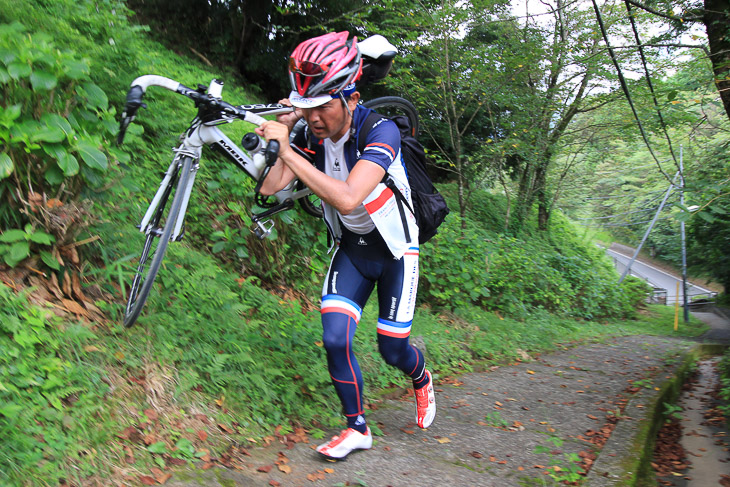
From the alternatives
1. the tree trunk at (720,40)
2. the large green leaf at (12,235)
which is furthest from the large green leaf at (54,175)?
the tree trunk at (720,40)

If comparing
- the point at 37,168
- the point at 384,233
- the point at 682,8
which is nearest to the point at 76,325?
the point at 37,168

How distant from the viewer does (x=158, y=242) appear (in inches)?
119

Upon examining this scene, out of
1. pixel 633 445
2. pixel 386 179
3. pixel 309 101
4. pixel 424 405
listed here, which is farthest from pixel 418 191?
pixel 633 445

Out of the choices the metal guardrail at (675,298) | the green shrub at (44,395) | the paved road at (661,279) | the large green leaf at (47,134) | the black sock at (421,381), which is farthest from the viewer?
the paved road at (661,279)

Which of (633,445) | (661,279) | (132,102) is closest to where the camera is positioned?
(132,102)

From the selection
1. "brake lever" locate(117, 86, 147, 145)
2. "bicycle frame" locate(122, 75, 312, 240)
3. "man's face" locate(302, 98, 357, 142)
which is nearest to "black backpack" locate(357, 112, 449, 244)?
"man's face" locate(302, 98, 357, 142)

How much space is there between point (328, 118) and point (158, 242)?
126cm

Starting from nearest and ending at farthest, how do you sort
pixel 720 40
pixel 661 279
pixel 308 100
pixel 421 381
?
1. pixel 308 100
2. pixel 421 381
3. pixel 720 40
4. pixel 661 279

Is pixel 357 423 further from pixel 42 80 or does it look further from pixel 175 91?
pixel 42 80

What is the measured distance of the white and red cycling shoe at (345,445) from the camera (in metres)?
3.17

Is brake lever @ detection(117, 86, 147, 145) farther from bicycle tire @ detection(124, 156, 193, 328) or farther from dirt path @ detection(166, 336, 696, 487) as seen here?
dirt path @ detection(166, 336, 696, 487)

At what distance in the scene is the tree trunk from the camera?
5.18m

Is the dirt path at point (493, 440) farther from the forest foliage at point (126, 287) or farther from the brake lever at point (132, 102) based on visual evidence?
the brake lever at point (132, 102)

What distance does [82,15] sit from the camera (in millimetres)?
5188
